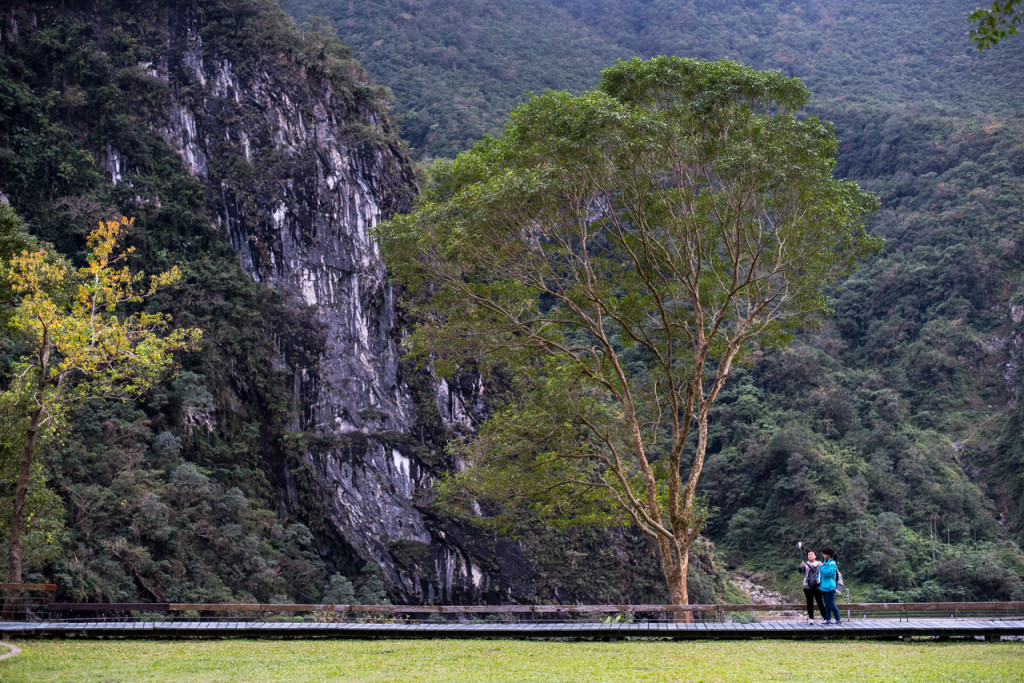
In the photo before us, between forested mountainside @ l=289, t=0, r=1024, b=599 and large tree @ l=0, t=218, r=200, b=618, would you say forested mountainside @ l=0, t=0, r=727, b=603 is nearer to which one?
forested mountainside @ l=289, t=0, r=1024, b=599

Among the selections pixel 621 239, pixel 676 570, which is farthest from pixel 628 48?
pixel 676 570

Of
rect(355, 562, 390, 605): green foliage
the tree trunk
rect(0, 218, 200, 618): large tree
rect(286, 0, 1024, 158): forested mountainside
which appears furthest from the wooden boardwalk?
rect(286, 0, 1024, 158): forested mountainside

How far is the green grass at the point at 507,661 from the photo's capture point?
6.72 meters

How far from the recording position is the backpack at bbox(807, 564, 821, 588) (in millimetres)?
9586

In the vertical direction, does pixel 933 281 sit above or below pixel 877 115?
below

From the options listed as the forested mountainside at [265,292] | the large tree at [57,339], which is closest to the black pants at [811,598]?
the large tree at [57,339]

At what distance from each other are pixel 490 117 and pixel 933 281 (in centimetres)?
3121

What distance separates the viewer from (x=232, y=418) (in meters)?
27.4

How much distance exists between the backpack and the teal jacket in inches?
1.4

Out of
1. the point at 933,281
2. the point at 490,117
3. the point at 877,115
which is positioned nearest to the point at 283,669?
the point at 933,281

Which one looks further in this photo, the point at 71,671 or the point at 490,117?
the point at 490,117

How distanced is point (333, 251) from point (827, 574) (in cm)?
2531

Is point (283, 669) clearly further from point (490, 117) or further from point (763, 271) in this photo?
point (490, 117)

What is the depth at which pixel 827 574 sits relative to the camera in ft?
31.2
